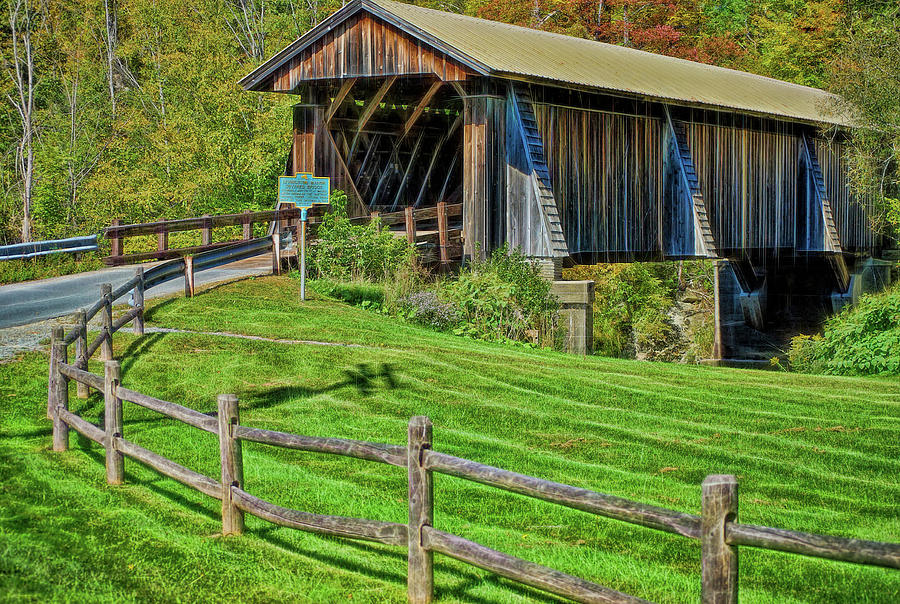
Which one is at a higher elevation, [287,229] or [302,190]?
[302,190]

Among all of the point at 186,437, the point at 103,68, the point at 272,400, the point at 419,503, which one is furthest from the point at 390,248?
the point at 103,68

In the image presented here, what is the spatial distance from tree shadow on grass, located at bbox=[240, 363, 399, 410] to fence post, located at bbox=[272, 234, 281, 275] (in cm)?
850

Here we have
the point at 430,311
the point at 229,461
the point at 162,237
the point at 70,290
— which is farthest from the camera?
the point at 162,237

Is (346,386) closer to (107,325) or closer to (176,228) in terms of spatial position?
(107,325)

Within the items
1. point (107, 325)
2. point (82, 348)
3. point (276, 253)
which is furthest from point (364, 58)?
point (82, 348)

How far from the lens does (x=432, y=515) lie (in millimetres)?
5902

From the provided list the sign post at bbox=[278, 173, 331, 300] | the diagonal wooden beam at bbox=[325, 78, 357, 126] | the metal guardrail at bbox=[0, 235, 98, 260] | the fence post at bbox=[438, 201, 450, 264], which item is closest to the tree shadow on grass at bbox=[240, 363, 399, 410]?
the sign post at bbox=[278, 173, 331, 300]

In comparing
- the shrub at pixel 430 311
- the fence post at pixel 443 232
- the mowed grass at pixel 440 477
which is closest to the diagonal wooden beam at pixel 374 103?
the fence post at pixel 443 232

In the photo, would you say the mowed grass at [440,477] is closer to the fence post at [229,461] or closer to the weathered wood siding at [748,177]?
the fence post at [229,461]

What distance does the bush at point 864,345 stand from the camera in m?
19.5

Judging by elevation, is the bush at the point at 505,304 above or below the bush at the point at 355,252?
below

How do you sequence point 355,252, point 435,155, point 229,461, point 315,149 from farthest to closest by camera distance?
point 435,155 < point 315,149 < point 355,252 < point 229,461

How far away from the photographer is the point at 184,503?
804 cm

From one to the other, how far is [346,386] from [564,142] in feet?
36.9
